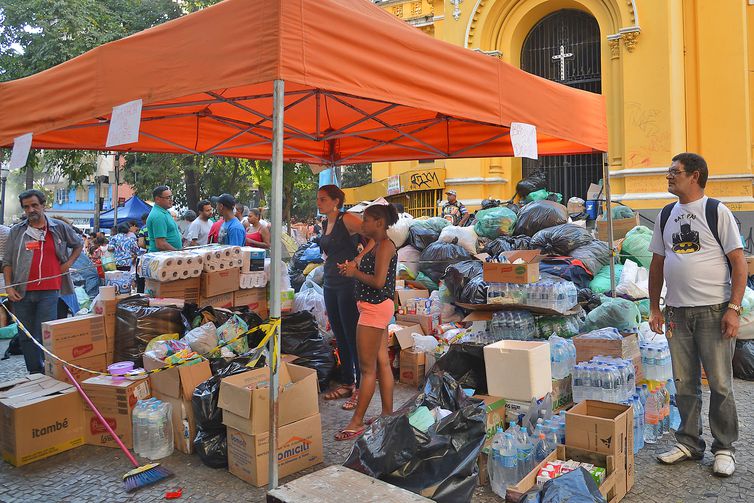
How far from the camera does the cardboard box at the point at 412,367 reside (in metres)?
5.47

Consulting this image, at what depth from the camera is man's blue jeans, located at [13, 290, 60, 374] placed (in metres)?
5.02

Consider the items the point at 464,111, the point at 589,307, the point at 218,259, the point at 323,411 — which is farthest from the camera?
the point at 589,307

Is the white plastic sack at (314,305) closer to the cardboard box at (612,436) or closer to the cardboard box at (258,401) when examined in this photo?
the cardboard box at (258,401)

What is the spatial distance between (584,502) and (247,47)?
8.90 feet

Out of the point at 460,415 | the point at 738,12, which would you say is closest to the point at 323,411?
the point at 460,415

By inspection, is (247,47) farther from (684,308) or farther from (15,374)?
(15,374)

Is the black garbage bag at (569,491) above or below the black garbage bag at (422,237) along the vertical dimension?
below

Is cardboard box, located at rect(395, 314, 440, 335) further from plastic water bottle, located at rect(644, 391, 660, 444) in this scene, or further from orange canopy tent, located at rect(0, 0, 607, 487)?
plastic water bottle, located at rect(644, 391, 660, 444)

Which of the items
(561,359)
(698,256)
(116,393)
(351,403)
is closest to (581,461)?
(561,359)

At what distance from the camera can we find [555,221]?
785 cm

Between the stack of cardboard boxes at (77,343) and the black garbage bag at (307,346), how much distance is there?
1.60m

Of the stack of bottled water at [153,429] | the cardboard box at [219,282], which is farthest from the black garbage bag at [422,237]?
the stack of bottled water at [153,429]

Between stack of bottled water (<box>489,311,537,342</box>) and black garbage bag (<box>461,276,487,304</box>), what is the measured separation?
55 centimetres

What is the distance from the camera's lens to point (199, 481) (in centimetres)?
351
